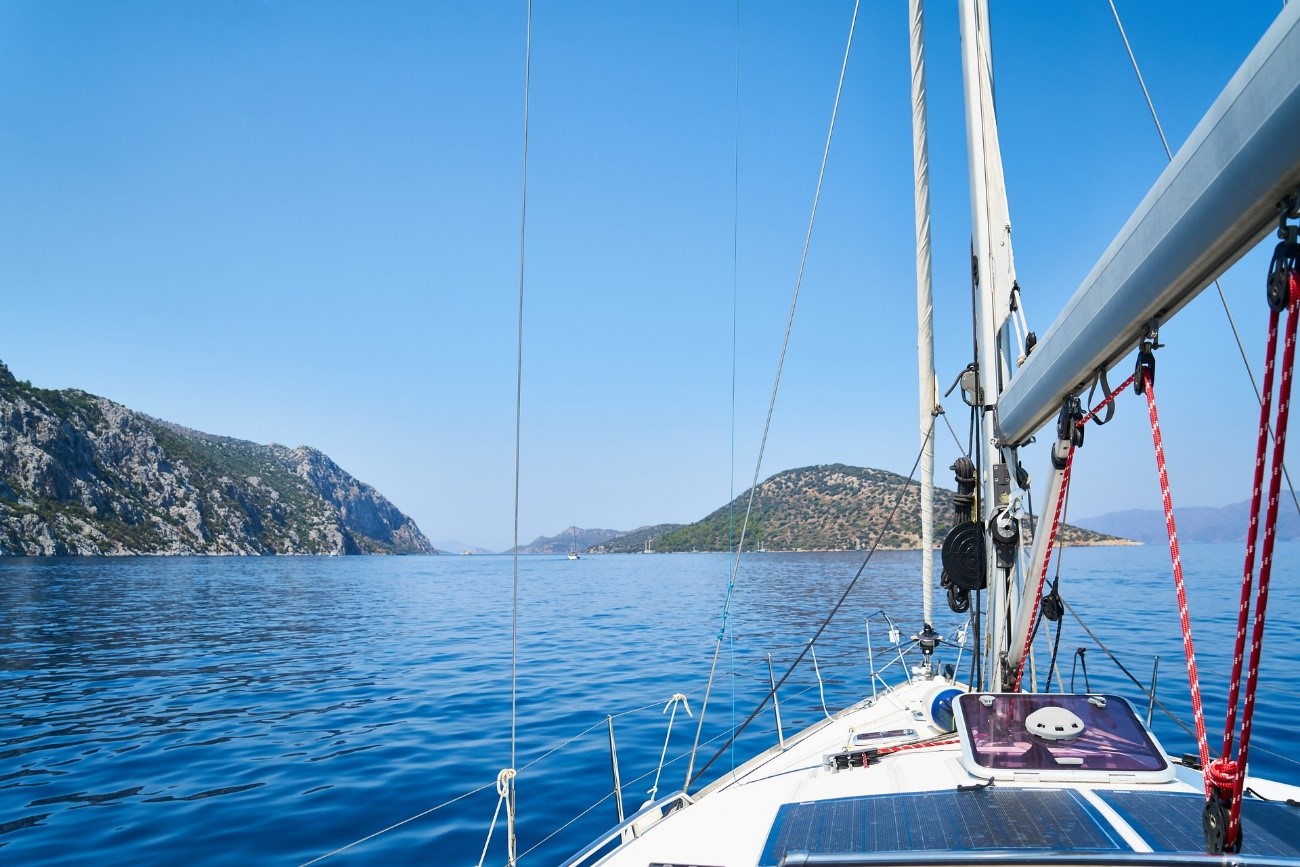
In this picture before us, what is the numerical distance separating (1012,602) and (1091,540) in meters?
167

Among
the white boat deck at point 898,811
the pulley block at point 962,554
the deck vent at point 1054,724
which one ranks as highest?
the pulley block at point 962,554

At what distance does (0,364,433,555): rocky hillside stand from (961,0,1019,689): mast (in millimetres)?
116983

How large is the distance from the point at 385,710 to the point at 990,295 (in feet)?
41.0

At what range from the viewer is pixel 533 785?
32.3 ft

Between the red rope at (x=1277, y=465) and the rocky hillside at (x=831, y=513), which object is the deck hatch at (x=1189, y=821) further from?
the rocky hillside at (x=831, y=513)

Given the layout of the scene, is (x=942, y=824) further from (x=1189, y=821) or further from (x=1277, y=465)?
(x=1277, y=465)

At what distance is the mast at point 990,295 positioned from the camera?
626 cm

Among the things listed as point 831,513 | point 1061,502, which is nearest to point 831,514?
point 831,513

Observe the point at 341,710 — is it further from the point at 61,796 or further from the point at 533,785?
the point at 533,785

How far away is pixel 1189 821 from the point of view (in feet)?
13.1

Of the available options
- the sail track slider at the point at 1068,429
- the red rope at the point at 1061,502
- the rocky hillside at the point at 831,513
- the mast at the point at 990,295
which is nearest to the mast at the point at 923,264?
the mast at the point at 990,295

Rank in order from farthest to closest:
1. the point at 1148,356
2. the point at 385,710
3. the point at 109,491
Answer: the point at 109,491
the point at 385,710
the point at 1148,356

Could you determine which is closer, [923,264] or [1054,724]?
[1054,724]

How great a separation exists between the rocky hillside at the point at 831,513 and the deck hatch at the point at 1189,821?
104 m
